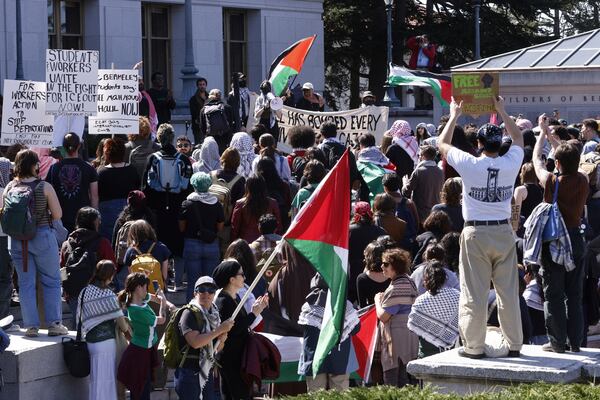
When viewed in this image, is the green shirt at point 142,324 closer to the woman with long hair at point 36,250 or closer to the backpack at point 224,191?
the woman with long hair at point 36,250

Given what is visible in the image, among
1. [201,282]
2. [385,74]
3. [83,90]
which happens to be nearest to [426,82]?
[83,90]

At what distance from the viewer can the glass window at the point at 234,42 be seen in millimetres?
35062

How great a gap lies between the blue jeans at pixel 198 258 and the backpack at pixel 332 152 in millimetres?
2112

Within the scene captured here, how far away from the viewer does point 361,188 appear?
15.0 metres

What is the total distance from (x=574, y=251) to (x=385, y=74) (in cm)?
3495

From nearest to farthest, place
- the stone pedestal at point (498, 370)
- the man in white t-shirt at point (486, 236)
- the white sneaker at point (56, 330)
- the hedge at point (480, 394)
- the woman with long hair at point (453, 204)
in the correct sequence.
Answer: the hedge at point (480, 394) < the stone pedestal at point (498, 370) < the man in white t-shirt at point (486, 236) < the white sneaker at point (56, 330) < the woman with long hair at point (453, 204)

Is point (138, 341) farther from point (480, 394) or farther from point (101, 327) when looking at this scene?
point (480, 394)

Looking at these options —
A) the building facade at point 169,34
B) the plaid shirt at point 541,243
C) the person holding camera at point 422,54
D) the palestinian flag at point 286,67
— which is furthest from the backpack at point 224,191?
the person holding camera at point 422,54

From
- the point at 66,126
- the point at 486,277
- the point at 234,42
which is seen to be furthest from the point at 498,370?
the point at 234,42

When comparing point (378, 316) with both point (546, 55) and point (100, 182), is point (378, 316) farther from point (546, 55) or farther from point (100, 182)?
point (546, 55)

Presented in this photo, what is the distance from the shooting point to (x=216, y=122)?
1802cm

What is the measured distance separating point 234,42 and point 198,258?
22023mm

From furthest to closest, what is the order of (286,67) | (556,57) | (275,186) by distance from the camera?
(556,57), (286,67), (275,186)

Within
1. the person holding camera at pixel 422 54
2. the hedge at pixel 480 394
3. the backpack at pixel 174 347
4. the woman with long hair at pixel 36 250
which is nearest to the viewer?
the hedge at pixel 480 394
